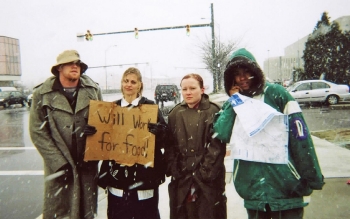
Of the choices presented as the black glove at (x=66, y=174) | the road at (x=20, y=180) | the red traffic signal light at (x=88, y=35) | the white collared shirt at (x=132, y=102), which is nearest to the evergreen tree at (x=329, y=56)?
the road at (x=20, y=180)

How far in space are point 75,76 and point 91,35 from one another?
1969 cm

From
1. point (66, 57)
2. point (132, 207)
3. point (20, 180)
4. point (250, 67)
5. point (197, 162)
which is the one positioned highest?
point (66, 57)

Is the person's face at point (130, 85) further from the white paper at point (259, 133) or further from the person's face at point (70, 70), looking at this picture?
the white paper at point (259, 133)

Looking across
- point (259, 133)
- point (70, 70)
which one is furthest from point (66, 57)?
point (259, 133)

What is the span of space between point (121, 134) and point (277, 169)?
1523 millimetres

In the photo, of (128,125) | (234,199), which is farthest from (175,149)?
(234,199)

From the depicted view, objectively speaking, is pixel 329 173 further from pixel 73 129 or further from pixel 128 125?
pixel 73 129

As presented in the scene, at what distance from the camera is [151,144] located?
3.16 metres

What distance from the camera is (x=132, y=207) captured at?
3125 mm


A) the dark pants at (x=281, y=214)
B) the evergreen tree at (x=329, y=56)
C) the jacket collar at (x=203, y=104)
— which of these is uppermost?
the evergreen tree at (x=329, y=56)

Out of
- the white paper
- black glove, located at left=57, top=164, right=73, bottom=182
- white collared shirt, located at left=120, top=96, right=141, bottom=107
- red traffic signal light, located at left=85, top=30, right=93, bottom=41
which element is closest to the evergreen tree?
red traffic signal light, located at left=85, top=30, right=93, bottom=41

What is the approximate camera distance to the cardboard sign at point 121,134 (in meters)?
3.16

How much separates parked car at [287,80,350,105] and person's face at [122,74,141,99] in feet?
62.0

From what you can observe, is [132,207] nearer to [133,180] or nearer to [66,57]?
[133,180]
